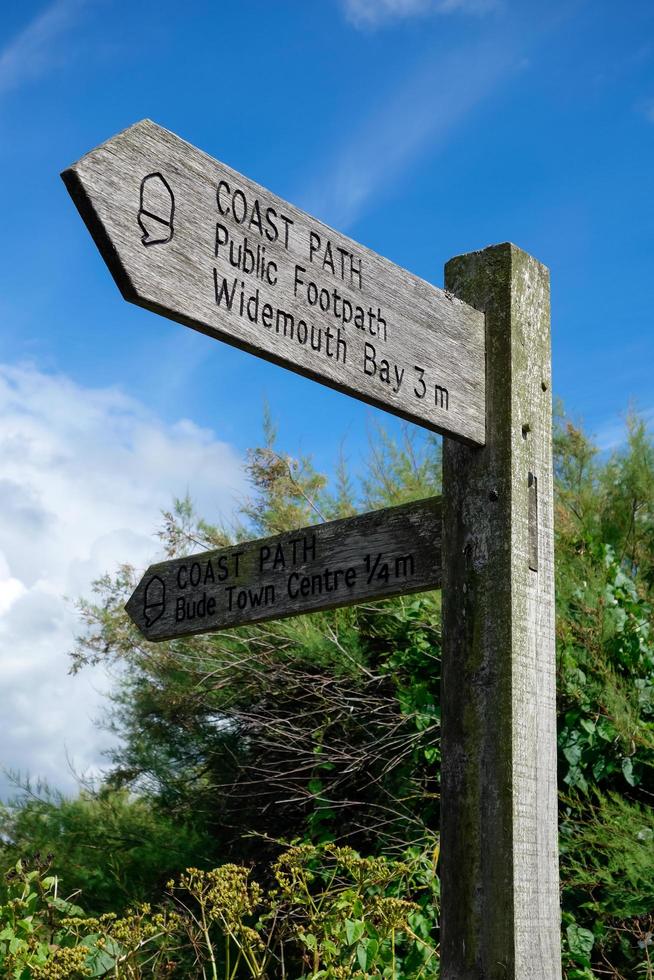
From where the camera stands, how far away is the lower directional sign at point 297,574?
3.05m

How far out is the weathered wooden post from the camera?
8.78 feet

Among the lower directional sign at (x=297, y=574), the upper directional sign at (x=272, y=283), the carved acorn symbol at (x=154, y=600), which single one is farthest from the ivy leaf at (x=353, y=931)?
the upper directional sign at (x=272, y=283)

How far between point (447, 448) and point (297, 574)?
59 cm

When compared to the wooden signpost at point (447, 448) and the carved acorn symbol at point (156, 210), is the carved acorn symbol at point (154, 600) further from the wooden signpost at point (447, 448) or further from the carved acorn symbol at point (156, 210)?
the carved acorn symbol at point (156, 210)

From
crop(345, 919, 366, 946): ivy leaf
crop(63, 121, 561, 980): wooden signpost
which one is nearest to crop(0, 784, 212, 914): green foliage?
crop(345, 919, 366, 946): ivy leaf

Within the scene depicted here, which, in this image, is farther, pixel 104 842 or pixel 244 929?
pixel 104 842

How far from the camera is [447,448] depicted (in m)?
3.02

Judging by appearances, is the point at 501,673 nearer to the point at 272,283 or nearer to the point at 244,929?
the point at 272,283

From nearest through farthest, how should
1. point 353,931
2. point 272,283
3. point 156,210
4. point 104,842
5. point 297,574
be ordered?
point 156,210 → point 272,283 → point 297,574 → point 353,931 → point 104,842

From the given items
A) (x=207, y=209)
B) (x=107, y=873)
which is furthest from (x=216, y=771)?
(x=207, y=209)

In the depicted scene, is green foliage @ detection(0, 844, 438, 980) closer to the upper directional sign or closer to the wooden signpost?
the wooden signpost

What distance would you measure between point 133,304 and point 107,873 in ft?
21.2

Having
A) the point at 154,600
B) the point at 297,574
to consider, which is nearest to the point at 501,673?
the point at 297,574

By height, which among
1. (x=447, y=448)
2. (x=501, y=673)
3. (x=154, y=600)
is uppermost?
(x=447, y=448)
